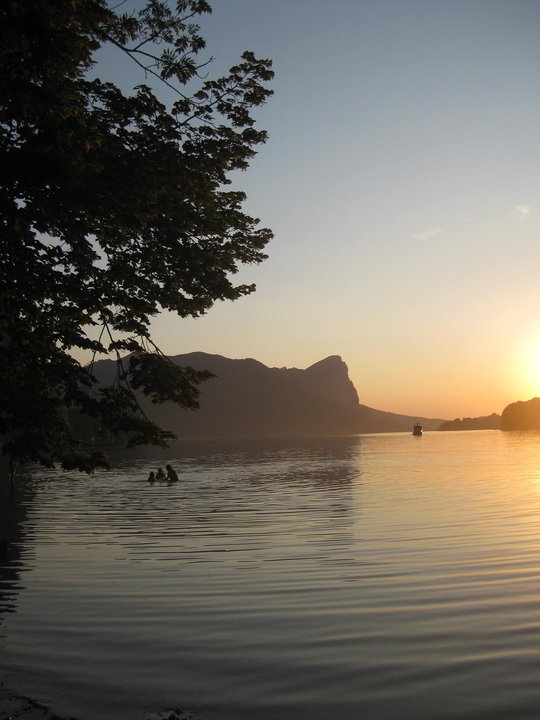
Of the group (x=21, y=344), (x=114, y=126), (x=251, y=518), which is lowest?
(x=251, y=518)

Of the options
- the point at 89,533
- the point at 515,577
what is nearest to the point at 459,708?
the point at 515,577

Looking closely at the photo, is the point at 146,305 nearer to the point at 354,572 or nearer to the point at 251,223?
the point at 251,223

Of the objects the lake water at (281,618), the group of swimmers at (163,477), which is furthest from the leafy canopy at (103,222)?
the group of swimmers at (163,477)

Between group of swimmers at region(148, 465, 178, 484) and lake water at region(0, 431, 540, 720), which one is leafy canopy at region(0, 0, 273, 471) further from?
group of swimmers at region(148, 465, 178, 484)

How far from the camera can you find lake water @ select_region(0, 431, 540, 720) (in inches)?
285

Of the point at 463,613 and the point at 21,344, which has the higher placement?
the point at 21,344

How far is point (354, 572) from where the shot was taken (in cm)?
1437

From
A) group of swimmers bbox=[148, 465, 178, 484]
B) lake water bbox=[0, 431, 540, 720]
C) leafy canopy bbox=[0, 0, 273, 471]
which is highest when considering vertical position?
leafy canopy bbox=[0, 0, 273, 471]

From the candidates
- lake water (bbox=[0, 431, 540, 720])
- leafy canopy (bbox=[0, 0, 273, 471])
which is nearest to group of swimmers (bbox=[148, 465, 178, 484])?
lake water (bbox=[0, 431, 540, 720])

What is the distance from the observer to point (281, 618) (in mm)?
10664

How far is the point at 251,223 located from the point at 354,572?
8.69 metres

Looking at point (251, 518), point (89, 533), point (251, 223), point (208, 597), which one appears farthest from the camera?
point (251, 518)

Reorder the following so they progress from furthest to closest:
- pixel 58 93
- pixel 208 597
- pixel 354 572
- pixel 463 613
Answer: pixel 354 572 → pixel 208 597 → pixel 463 613 → pixel 58 93

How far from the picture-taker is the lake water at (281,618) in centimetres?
723
